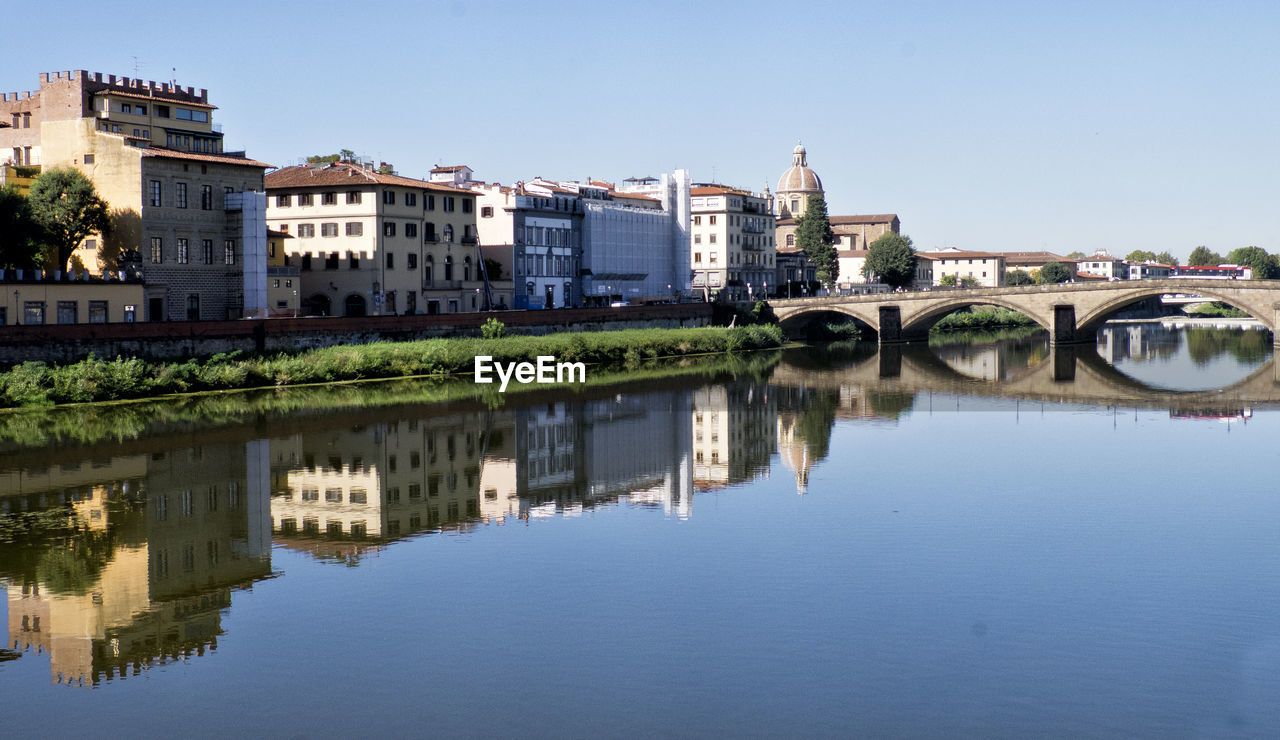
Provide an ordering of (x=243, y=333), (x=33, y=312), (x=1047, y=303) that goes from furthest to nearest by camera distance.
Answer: (x=1047, y=303) < (x=243, y=333) < (x=33, y=312)

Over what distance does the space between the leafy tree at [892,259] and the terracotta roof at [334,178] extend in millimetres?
62067

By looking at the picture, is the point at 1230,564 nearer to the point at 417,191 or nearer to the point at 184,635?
the point at 184,635

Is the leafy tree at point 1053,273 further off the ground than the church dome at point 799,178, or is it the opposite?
the church dome at point 799,178

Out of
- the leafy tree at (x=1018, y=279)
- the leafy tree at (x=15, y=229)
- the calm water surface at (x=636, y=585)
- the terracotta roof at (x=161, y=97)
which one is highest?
the terracotta roof at (x=161, y=97)

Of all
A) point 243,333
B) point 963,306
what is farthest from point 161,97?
point 963,306

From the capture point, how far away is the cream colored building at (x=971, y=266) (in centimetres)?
18138

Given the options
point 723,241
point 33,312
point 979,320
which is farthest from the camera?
point 723,241

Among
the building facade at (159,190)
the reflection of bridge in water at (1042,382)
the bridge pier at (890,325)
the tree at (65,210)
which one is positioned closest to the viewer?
the tree at (65,210)

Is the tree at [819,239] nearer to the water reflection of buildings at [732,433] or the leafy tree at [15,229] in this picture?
the water reflection of buildings at [732,433]

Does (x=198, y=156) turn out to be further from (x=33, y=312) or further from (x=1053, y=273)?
(x=1053, y=273)

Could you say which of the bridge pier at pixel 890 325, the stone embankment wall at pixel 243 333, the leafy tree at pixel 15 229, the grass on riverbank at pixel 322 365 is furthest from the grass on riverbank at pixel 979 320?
the leafy tree at pixel 15 229

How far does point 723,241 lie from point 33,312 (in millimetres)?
72350

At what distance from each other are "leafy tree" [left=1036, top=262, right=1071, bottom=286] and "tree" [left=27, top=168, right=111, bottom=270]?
142101 mm

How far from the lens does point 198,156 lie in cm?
5612
